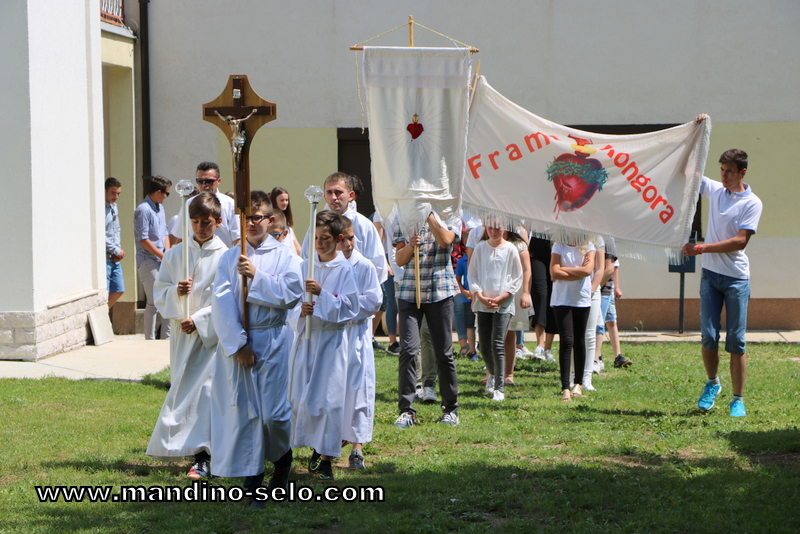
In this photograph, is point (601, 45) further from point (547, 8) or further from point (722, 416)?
point (722, 416)

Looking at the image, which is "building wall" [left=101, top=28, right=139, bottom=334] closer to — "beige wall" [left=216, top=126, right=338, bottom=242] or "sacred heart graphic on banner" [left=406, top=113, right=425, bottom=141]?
"beige wall" [left=216, top=126, right=338, bottom=242]

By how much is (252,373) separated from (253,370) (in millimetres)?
20

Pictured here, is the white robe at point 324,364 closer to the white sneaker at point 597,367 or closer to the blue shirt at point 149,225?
the white sneaker at point 597,367

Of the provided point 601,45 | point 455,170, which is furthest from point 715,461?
point 601,45

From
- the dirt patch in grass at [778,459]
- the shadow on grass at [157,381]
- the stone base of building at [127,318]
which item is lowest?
the stone base of building at [127,318]

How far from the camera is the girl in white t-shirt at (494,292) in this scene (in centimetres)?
893

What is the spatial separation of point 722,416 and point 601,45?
7538 millimetres

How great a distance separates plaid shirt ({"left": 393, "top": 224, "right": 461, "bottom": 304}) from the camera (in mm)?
7637

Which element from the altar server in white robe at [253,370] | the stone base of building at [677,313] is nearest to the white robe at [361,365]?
the altar server in white robe at [253,370]

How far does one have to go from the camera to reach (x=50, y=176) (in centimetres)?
1057

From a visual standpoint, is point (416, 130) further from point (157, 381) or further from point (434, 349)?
point (157, 381)

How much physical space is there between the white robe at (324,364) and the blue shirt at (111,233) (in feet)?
22.7

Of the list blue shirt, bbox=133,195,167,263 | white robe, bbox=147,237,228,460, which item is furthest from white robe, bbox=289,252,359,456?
blue shirt, bbox=133,195,167,263

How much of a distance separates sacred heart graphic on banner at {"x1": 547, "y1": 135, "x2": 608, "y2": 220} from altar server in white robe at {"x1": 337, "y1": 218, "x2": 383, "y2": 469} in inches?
104
